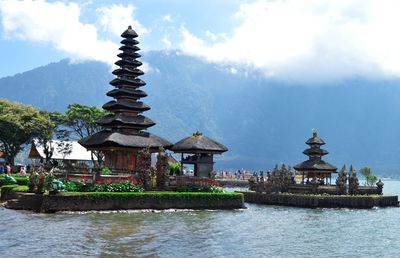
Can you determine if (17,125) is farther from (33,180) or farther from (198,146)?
(33,180)

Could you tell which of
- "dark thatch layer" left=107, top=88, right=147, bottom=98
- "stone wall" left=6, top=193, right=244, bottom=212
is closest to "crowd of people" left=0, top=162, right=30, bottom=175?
"dark thatch layer" left=107, top=88, right=147, bottom=98

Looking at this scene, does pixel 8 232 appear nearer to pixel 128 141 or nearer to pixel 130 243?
pixel 130 243

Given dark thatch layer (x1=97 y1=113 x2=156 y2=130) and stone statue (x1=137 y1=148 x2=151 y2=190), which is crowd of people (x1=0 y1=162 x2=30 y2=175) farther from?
stone statue (x1=137 y1=148 x2=151 y2=190)

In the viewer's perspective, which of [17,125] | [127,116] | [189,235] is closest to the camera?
[189,235]

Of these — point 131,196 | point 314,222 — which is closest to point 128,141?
point 131,196

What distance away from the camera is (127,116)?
59.9 meters

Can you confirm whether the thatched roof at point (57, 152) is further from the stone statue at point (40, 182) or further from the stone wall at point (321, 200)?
Answer: the stone statue at point (40, 182)

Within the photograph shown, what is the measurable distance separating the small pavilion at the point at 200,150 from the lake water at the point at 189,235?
898cm

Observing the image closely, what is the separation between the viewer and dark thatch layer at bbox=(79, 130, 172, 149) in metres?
53.4

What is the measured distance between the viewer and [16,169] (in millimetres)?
74562

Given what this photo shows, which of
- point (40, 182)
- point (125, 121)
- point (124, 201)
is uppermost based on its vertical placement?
point (125, 121)

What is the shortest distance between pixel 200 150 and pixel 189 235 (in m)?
21.5

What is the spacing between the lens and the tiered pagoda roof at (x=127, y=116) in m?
54.7

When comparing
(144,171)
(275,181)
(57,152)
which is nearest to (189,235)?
(144,171)
